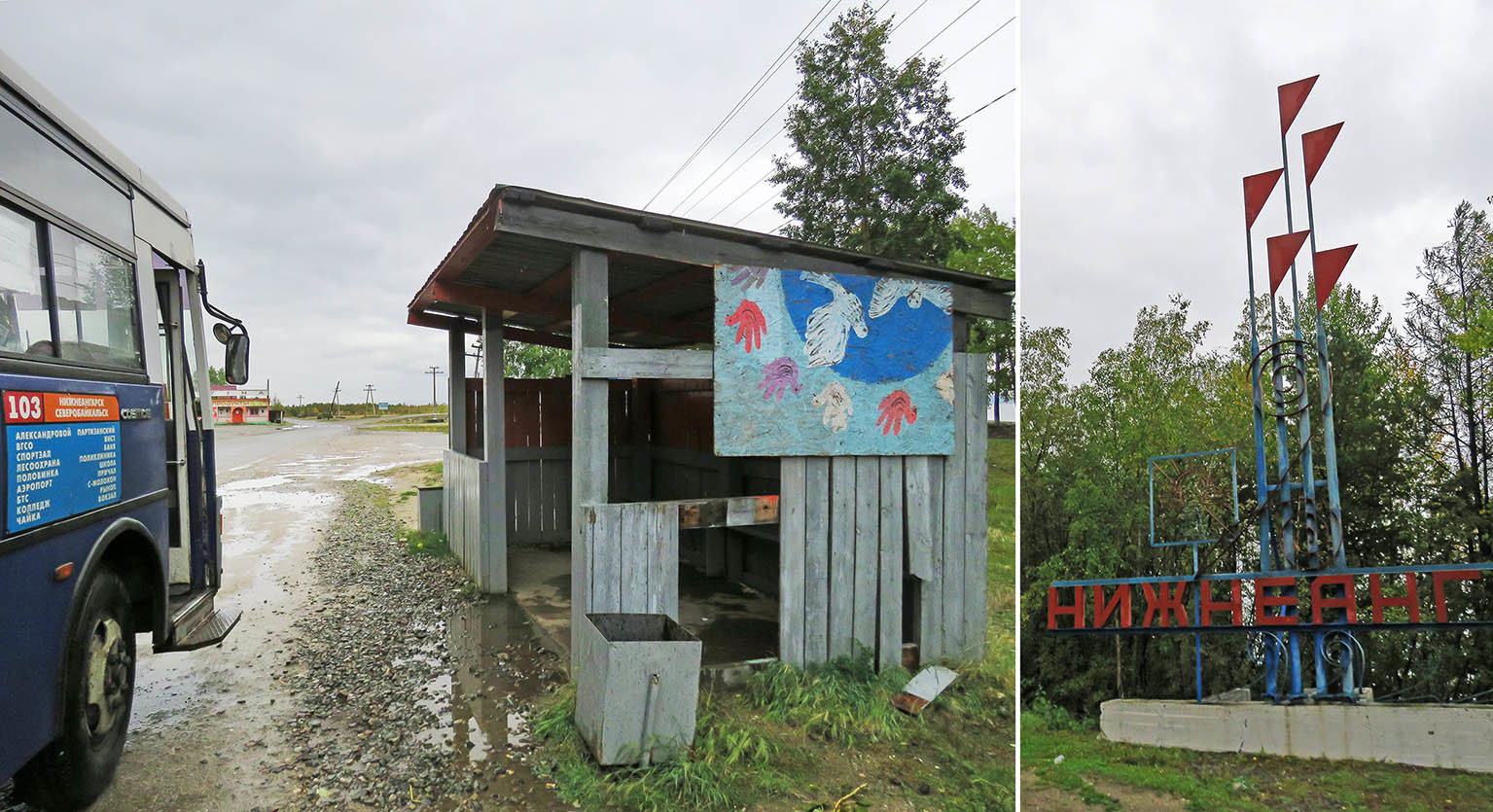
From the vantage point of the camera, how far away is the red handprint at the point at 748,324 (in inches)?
182

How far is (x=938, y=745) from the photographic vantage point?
4.22 m

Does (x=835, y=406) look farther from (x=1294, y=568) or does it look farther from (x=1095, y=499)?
(x=1095, y=499)

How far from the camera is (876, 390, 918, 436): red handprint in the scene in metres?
5.05

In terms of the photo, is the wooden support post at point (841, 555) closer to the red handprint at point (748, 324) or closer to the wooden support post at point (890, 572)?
the wooden support post at point (890, 572)

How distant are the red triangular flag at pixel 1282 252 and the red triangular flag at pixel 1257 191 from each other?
0.69ft

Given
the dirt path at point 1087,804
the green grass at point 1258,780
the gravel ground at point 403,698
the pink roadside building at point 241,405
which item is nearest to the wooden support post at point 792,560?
the gravel ground at point 403,698

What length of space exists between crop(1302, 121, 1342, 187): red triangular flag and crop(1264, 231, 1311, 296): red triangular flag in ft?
1.33

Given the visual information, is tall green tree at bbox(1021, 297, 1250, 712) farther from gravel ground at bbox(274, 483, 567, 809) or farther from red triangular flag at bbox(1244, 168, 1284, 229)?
gravel ground at bbox(274, 483, 567, 809)

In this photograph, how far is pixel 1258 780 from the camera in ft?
16.5

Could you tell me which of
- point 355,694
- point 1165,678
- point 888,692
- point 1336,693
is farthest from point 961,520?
point 1165,678

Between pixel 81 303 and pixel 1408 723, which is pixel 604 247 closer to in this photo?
pixel 81 303

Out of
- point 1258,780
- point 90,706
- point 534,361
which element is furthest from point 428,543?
point 534,361

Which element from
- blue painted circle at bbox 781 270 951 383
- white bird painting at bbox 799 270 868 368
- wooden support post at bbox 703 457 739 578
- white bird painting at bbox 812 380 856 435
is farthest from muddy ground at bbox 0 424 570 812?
blue painted circle at bbox 781 270 951 383

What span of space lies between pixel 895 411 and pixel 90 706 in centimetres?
421
